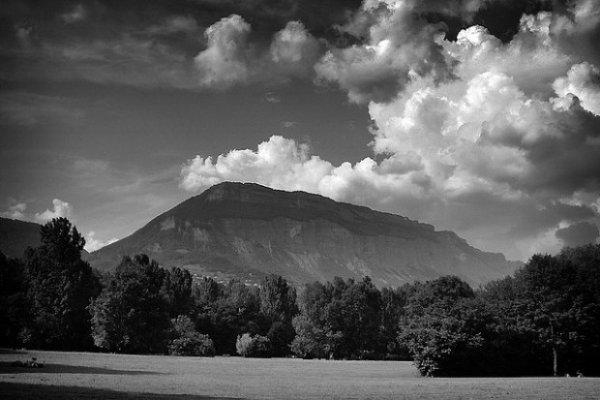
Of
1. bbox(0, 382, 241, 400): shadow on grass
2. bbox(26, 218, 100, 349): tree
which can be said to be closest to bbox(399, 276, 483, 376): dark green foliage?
bbox(0, 382, 241, 400): shadow on grass

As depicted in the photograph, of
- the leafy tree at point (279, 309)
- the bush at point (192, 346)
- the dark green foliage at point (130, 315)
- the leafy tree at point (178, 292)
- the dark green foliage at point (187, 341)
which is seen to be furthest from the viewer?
the leafy tree at point (279, 309)

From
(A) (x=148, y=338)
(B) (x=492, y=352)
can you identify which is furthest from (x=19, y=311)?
(B) (x=492, y=352)

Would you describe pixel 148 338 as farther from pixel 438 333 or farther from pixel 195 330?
pixel 438 333

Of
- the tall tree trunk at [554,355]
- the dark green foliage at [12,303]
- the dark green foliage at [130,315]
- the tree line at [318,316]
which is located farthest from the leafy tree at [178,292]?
the tall tree trunk at [554,355]

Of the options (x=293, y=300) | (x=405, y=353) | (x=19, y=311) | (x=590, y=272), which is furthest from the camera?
(x=293, y=300)

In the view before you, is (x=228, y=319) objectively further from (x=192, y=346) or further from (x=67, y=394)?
(x=67, y=394)

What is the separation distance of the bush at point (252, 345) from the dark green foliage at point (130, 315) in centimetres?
2173

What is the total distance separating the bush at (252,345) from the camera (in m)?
121

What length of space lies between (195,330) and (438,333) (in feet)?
213

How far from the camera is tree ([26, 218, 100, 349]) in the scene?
3541 inches

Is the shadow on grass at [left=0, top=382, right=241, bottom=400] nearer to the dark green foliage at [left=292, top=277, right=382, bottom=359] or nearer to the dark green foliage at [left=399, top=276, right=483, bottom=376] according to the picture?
the dark green foliage at [left=399, top=276, right=483, bottom=376]

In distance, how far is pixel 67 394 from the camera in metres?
29.9

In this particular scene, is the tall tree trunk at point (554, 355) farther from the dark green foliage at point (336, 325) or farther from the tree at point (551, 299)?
the dark green foliage at point (336, 325)

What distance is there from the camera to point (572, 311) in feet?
240
